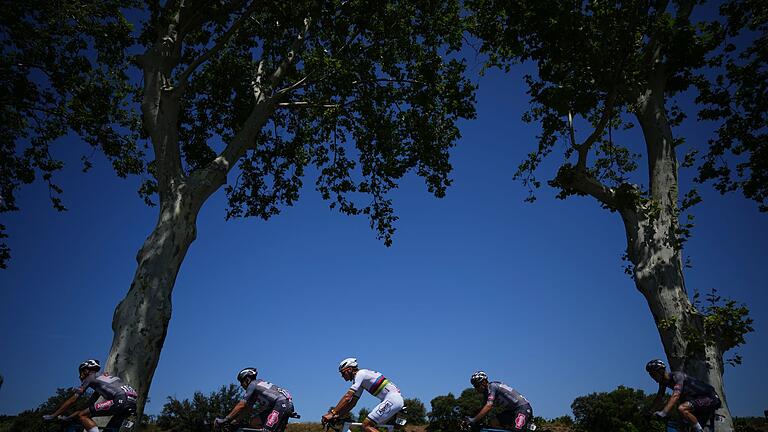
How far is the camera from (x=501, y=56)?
66.0 feet

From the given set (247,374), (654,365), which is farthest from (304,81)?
(654,365)

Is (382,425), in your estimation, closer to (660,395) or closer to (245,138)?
(660,395)

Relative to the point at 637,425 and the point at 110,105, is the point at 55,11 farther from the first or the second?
the point at 637,425

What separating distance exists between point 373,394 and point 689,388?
6231mm

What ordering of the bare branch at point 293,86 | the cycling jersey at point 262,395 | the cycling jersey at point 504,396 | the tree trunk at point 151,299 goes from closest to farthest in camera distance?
1. the cycling jersey at point 262,395
2. the cycling jersey at point 504,396
3. the tree trunk at point 151,299
4. the bare branch at point 293,86

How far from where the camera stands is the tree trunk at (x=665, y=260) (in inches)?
474

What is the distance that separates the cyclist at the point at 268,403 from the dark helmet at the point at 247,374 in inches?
7.9

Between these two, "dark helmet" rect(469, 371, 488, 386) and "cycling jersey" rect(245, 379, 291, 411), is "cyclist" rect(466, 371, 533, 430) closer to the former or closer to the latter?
"dark helmet" rect(469, 371, 488, 386)

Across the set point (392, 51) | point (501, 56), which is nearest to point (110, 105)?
point (392, 51)

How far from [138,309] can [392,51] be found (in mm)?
13672

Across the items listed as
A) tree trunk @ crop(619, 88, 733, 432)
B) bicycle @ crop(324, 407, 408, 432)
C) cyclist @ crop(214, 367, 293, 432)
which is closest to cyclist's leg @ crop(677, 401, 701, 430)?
tree trunk @ crop(619, 88, 733, 432)

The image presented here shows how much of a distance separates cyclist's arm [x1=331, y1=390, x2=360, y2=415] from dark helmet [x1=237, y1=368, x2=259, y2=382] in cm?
224

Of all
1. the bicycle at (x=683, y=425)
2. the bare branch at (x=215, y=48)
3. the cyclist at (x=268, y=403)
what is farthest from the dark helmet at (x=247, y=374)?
the bare branch at (x=215, y=48)

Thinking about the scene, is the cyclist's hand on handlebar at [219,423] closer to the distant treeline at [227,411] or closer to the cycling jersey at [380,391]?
the cycling jersey at [380,391]
